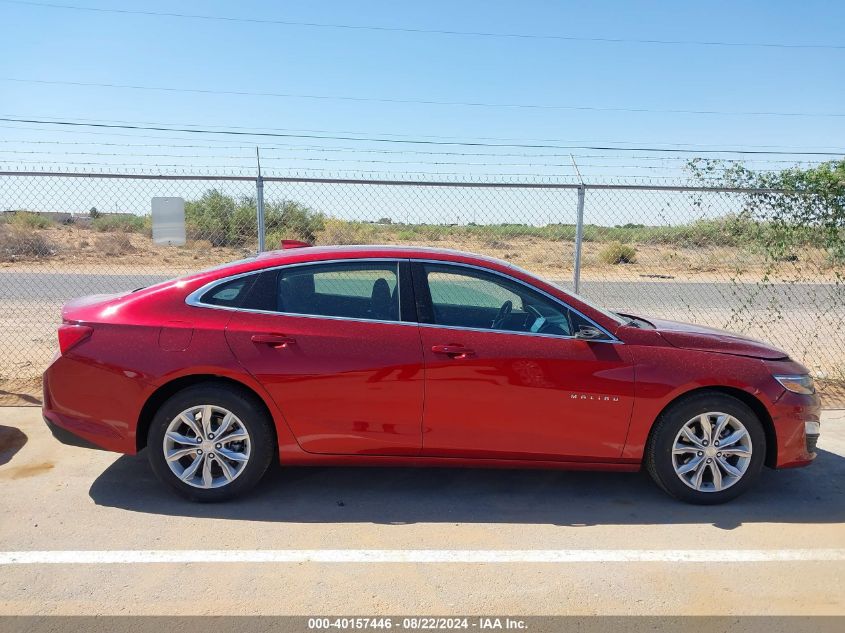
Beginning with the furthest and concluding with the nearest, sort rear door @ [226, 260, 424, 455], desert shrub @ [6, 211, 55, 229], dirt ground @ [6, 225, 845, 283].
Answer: desert shrub @ [6, 211, 55, 229] → dirt ground @ [6, 225, 845, 283] → rear door @ [226, 260, 424, 455]

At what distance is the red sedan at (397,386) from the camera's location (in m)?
4.23

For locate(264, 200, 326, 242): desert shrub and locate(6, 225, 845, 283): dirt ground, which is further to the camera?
locate(6, 225, 845, 283): dirt ground

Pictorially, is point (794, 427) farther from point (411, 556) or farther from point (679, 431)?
point (411, 556)

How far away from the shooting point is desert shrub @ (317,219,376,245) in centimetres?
1053

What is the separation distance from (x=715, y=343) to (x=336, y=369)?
7.92 ft

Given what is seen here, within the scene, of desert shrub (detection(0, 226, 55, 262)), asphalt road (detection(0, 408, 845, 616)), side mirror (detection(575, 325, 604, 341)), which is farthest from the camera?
desert shrub (detection(0, 226, 55, 262))

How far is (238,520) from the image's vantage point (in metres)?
4.13

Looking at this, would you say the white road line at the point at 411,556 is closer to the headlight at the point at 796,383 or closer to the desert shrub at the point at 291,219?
the headlight at the point at 796,383

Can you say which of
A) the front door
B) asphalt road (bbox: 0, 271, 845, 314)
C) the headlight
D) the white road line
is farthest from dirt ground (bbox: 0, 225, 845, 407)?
the front door

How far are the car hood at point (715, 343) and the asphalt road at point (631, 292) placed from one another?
862cm

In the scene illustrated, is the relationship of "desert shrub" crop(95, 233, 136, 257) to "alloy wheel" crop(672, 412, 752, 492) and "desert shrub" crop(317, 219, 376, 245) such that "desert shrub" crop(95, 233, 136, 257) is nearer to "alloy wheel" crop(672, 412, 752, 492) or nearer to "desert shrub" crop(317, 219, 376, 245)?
"desert shrub" crop(317, 219, 376, 245)

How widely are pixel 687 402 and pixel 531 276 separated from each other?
1242mm

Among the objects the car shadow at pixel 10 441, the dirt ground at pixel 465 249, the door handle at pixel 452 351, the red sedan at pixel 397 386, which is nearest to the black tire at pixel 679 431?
the red sedan at pixel 397 386

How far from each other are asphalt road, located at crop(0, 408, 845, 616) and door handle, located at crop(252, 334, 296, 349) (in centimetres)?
100
